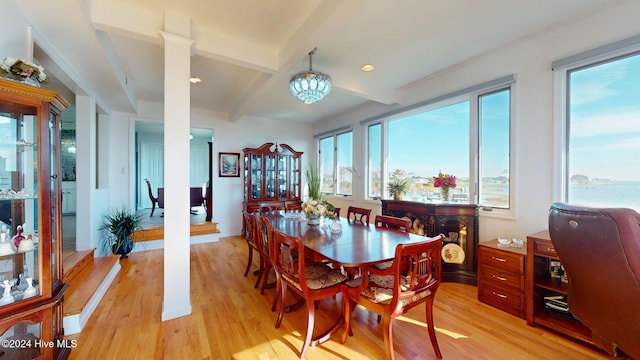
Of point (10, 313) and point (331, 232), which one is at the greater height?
point (331, 232)

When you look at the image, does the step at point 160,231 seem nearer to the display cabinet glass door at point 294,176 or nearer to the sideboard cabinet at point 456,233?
the display cabinet glass door at point 294,176

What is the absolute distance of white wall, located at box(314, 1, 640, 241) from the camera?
213 cm

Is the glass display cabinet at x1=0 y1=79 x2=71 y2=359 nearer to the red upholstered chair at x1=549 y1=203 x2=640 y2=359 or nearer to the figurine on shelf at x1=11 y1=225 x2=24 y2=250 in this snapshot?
the figurine on shelf at x1=11 y1=225 x2=24 y2=250

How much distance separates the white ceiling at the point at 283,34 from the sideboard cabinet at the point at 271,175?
1.97 m

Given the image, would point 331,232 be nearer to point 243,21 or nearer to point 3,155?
point 243,21

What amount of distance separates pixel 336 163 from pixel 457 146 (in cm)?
278

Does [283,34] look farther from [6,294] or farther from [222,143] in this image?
[222,143]

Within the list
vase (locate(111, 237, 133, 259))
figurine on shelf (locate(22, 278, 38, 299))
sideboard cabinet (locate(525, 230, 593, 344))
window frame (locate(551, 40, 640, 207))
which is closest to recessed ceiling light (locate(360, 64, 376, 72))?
window frame (locate(551, 40, 640, 207))

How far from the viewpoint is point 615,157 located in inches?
79.7

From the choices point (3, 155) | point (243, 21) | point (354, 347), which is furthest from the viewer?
point (243, 21)

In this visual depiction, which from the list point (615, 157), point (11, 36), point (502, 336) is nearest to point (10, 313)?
point (11, 36)

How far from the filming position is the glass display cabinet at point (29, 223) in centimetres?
145

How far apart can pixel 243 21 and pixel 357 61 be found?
1337 millimetres

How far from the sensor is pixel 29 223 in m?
1.63
